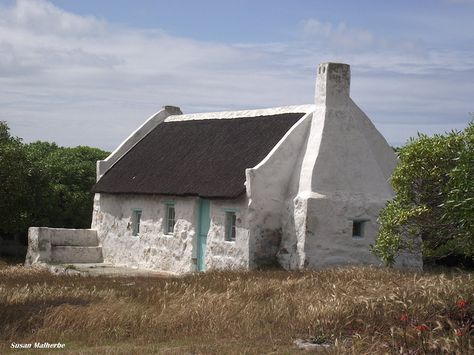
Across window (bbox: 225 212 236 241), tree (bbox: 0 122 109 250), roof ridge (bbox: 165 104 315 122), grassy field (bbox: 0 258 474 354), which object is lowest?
grassy field (bbox: 0 258 474 354)

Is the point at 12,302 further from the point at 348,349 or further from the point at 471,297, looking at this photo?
the point at 471,297

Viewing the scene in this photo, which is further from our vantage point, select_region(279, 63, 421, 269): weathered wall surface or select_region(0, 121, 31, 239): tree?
select_region(0, 121, 31, 239): tree

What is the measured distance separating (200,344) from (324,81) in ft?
43.3

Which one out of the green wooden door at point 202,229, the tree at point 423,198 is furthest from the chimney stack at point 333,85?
the tree at point 423,198

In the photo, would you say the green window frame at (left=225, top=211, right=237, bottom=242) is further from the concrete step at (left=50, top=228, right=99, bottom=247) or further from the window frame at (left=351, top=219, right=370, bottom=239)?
the concrete step at (left=50, top=228, right=99, bottom=247)

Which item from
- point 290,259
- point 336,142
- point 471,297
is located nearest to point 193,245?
point 290,259

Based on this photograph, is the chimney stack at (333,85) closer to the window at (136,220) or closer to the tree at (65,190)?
the window at (136,220)

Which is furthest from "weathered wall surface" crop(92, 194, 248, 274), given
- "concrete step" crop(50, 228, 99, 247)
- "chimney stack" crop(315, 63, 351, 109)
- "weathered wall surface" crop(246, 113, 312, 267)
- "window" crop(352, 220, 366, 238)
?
"chimney stack" crop(315, 63, 351, 109)

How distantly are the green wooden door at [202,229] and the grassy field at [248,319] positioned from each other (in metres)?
7.84

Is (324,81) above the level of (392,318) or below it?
above

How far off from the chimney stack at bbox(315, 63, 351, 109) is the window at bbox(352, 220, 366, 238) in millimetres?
3524

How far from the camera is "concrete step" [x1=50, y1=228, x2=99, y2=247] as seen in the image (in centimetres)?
2758

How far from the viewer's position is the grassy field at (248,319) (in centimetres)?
1146

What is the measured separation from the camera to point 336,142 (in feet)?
76.4
